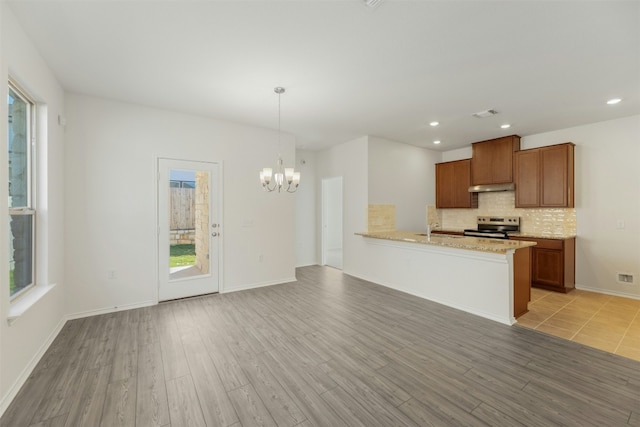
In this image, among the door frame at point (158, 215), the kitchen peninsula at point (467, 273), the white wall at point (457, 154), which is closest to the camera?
the kitchen peninsula at point (467, 273)

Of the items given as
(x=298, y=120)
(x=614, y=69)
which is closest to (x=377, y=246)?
(x=298, y=120)

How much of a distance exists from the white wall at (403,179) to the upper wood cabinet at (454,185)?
180mm

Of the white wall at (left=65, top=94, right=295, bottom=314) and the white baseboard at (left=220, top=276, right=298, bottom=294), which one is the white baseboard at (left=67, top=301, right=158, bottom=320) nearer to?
the white wall at (left=65, top=94, right=295, bottom=314)

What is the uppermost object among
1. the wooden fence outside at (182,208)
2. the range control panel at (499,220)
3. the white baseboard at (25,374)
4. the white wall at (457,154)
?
the white wall at (457,154)

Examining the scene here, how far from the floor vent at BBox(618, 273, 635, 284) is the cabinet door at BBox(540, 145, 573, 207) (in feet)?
4.31

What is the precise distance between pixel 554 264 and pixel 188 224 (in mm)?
6104

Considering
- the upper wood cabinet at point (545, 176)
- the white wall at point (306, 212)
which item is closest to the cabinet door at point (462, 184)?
the upper wood cabinet at point (545, 176)

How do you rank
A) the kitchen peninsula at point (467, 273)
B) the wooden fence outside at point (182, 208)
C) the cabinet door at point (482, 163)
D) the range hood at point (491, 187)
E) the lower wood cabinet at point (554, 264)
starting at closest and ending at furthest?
Result: the kitchen peninsula at point (467, 273)
the wooden fence outside at point (182, 208)
the lower wood cabinet at point (554, 264)
the range hood at point (491, 187)
the cabinet door at point (482, 163)

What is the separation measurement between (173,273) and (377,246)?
11.7 feet

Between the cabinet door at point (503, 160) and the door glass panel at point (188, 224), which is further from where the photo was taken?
the cabinet door at point (503, 160)

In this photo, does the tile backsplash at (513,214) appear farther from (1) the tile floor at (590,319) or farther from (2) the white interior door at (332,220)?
(2) the white interior door at (332,220)

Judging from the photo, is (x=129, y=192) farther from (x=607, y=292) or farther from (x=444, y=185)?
(x=607, y=292)

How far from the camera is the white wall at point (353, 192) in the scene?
5.57 meters

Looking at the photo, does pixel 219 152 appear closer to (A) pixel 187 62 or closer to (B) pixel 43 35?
(A) pixel 187 62
